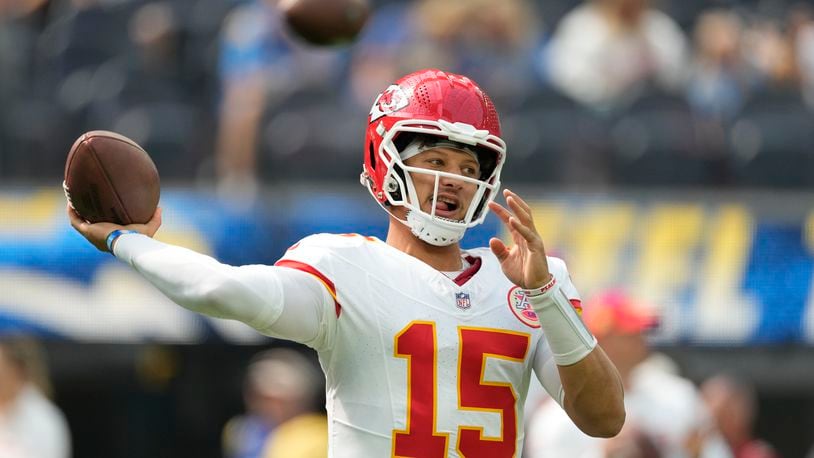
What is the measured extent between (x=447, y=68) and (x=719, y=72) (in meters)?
1.77

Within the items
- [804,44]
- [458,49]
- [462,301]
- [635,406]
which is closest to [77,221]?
[462,301]

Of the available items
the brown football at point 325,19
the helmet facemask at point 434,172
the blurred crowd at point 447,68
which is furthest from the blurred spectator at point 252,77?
the helmet facemask at point 434,172

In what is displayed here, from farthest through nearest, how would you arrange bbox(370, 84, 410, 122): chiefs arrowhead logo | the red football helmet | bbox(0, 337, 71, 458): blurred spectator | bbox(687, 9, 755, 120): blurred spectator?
bbox(687, 9, 755, 120): blurred spectator < bbox(0, 337, 71, 458): blurred spectator < bbox(370, 84, 410, 122): chiefs arrowhead logo < the red football helmet

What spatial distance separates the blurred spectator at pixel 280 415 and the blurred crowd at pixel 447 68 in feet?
3.04

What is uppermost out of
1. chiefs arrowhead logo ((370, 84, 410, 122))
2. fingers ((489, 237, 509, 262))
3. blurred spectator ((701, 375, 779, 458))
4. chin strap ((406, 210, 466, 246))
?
blurred spectator ((701, 375, 779, 458))

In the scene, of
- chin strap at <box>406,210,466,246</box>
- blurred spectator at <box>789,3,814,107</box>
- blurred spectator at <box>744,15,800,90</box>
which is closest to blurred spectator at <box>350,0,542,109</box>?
blurred spectator at <box>744,15,800,90</box>

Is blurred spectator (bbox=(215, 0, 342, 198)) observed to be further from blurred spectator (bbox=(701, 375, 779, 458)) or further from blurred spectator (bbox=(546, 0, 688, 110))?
blurred spectator (bbox=(701, 375, 779, 458))

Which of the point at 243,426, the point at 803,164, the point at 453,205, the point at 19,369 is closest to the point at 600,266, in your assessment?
the point at 803,164

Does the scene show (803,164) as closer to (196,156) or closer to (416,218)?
(196,156)

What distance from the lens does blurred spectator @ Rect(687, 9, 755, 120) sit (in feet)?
28.6

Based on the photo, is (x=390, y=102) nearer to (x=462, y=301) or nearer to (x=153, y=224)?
(x=462, y=301)

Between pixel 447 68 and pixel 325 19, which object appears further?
pixel 447 68

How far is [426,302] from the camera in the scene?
11.1 ft

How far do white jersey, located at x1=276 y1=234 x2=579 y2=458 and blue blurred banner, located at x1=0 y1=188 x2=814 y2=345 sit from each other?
3928mm
